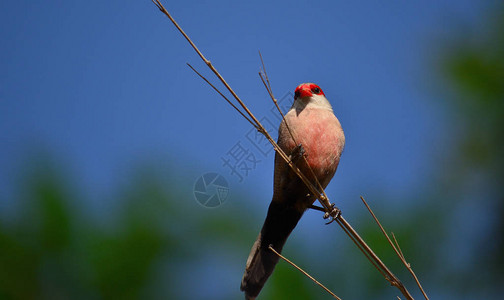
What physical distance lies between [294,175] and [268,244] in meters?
0.55

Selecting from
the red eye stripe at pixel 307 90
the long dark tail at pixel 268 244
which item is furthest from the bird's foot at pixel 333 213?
the red eye stripe at pixel 307 90

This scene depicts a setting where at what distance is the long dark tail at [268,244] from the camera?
342 centimetres

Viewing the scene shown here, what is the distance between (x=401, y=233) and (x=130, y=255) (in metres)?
4.23

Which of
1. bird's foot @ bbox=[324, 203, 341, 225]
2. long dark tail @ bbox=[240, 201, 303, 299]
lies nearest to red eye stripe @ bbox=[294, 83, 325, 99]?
long dark tail @ bbox=[240, 201, 303, 299]

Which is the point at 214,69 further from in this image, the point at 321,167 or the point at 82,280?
the point at 82,280

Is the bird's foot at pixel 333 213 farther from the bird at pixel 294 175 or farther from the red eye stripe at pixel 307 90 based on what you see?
the red eye stripe at pixel 307 90

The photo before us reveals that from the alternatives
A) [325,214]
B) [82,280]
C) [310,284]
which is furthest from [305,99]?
[82,280]

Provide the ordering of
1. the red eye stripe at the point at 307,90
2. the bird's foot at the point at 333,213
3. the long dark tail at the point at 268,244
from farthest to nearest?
the red eye stripe at the point at 307,90
the long dark tail at the point at 268,244
the bird's foot at the point at 333,213

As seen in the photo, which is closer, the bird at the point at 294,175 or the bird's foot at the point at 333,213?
the bird's foot at the point at 333,213

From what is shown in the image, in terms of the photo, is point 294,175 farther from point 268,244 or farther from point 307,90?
point 307,90

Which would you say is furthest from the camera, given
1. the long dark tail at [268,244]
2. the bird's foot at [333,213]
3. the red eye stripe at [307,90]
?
the red eye stripe at [307,90]

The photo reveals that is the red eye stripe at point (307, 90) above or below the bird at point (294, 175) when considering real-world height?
above

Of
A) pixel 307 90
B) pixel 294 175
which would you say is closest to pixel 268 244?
pixel 294 175

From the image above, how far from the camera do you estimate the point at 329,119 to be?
3732mm
